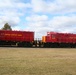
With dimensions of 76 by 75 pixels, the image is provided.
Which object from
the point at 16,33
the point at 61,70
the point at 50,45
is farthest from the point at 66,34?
the point at 61,70

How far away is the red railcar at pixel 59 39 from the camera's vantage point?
50553 millimetres

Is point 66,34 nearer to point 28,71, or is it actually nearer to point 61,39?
point 61,39

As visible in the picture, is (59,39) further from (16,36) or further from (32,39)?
(16,36)

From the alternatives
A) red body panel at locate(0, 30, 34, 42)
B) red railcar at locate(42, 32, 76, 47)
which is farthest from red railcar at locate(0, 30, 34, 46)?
red railcar at locate(42, 32, 76, 47)

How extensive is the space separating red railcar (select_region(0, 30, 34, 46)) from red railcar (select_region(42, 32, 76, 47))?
3.19 metres

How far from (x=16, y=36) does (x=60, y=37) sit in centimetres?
957

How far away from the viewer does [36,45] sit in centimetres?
4944

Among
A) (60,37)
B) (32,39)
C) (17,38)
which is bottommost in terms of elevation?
(32,39)

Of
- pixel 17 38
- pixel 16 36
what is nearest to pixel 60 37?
pixel 17 38

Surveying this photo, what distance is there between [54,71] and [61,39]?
3802cm

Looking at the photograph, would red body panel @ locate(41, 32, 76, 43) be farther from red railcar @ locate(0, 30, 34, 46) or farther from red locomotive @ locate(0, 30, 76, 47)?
red railcar @ locate(0, 30, 34, 46)

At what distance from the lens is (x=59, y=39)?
5241 cm

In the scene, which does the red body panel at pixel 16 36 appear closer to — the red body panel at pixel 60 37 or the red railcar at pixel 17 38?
the red railcar at pixel 17 38

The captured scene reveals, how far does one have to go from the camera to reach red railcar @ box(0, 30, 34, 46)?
161ft
